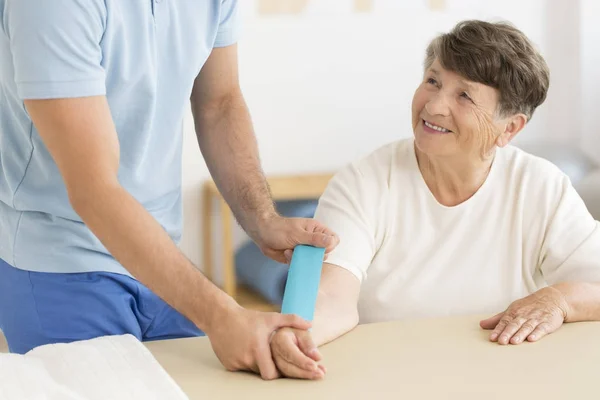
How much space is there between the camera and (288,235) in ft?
5.63

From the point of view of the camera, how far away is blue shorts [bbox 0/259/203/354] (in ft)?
5.49

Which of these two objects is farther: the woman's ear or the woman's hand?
the woman's ear

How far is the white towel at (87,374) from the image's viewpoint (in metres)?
1.34

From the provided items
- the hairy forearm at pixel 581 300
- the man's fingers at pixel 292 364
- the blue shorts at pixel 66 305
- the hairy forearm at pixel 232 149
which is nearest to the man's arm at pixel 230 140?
the hairy forearm at pixel 232 149

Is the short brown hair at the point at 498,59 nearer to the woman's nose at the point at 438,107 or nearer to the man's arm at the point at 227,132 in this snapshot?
the woman's nose at the point at 438,107

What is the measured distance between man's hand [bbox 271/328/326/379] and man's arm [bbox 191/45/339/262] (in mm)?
376

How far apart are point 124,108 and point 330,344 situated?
56 centimetres

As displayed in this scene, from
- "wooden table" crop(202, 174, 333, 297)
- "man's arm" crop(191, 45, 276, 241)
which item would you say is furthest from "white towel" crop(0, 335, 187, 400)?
"wooden table" crop(202, 174, 333, 297)

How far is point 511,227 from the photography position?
2.04 meters

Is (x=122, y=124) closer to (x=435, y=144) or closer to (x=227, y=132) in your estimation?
(x=227, y=132)

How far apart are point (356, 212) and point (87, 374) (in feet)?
2.54

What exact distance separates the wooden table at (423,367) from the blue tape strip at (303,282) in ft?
0.35

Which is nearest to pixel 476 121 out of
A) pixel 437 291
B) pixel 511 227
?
pixel 511 227

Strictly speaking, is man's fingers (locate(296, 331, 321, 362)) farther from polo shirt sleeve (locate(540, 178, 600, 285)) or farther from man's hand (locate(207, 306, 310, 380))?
polo shirt sleeve (locate(540, 178, 600, 285))
